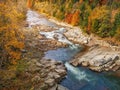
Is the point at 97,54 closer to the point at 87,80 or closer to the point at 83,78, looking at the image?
the point at 83,78

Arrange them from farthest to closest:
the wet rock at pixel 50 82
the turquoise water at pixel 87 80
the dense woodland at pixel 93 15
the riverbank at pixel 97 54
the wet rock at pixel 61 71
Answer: the dense woodland at pixel 93 15 → the riverbank at pixel 97 54 → the wet rock at pixel 61 71 → the turquoise water at pixel 87 80 → the wet rock at pixel 50 82

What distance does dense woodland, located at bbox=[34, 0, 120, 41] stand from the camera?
52.1 metres

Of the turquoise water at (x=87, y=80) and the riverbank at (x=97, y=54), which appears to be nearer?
the turquoise water at (x=87, y=80)

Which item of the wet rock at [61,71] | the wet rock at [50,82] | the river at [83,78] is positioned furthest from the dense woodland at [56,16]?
the river at [83,78]

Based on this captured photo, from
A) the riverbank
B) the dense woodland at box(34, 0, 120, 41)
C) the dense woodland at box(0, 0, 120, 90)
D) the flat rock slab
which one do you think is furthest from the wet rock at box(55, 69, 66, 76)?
the dense woodland at box(34, 0, 120, 41)

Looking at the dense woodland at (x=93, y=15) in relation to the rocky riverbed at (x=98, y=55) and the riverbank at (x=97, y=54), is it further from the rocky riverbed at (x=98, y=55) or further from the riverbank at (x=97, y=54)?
the rocky riverbed at (x=98, y=55)

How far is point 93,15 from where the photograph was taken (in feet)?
190

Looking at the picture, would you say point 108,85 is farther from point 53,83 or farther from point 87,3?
point 87,3

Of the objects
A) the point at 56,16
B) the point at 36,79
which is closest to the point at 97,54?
the point at 36,79

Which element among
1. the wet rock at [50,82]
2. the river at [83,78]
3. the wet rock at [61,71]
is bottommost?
the river at [83,78]

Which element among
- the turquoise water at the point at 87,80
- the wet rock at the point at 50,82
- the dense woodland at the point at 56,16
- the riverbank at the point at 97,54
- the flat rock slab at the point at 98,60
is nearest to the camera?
the dense woodland at the point at 56,16

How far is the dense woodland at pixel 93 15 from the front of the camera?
52.1m

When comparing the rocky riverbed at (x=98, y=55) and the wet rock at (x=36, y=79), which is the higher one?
the wet rock at (x=36, y=79)

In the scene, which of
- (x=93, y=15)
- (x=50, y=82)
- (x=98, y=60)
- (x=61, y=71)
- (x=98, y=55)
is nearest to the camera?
(x=50, y=82)
